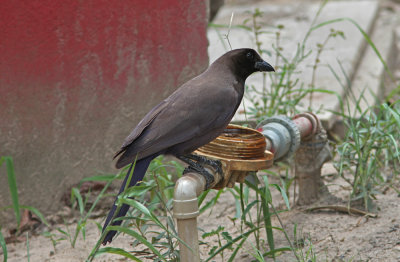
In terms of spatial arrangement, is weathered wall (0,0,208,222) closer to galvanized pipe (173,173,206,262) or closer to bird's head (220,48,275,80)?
bird's head (220,48,275,80)

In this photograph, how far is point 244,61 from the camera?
2582mm

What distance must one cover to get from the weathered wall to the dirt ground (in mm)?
307

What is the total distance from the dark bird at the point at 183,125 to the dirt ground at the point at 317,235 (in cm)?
47

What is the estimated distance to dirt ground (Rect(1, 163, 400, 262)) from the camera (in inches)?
98.3

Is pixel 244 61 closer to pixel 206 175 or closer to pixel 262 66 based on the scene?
pixel 262 66

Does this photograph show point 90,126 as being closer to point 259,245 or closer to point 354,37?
point 259,245

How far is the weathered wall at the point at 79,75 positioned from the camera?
3039 millimetres

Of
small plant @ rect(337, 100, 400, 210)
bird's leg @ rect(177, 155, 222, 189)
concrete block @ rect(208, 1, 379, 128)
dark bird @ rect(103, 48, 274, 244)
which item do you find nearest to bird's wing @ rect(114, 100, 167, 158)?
dark bird @ rect(103, 48, 274, 244)

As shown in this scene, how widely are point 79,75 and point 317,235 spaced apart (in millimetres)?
1445

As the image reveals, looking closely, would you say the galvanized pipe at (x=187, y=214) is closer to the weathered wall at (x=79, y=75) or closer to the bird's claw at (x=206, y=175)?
the bird's claw at (x=206, y=175)

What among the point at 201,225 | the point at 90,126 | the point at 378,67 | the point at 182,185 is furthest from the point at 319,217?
the point at 378,67

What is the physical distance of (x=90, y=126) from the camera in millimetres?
3246

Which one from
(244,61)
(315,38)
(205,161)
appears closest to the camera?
(205,161)

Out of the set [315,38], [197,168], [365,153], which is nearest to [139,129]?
[197,168]
